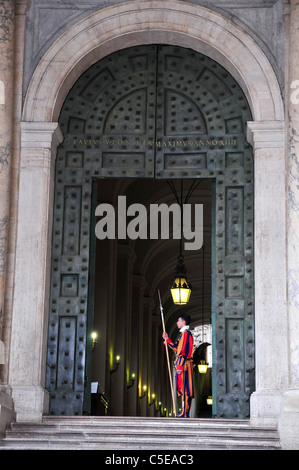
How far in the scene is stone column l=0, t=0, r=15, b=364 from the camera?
1169 centimetres

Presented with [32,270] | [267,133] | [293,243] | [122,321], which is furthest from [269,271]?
[122,321]

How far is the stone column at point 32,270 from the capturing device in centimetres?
1159

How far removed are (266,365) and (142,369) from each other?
53.5 feet

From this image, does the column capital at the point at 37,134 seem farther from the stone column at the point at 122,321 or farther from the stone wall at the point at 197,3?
the stone column at the point at 122,321

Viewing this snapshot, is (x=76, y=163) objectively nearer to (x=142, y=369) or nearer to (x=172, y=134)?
(x=172, y=134)

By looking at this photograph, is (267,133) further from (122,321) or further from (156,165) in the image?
(122,321)

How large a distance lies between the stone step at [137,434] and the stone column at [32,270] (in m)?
0.71

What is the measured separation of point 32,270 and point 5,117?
203 centimetres

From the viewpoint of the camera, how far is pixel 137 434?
1016 centimetres

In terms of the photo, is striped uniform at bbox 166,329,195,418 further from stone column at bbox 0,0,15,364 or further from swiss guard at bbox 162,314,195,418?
stone column at bbox 0,0,15,364

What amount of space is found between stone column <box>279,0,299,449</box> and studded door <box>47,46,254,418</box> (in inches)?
41.5

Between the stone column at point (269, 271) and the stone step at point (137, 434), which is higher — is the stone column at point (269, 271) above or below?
above

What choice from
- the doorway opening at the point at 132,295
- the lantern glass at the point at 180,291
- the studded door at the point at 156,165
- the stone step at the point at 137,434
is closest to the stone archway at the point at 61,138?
the studded door at the point at 156,165

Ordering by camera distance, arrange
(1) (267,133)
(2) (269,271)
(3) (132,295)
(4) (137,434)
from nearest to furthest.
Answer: (4) (137,434), (2) (269,271), (1) (267,133), (3) (132,295)
